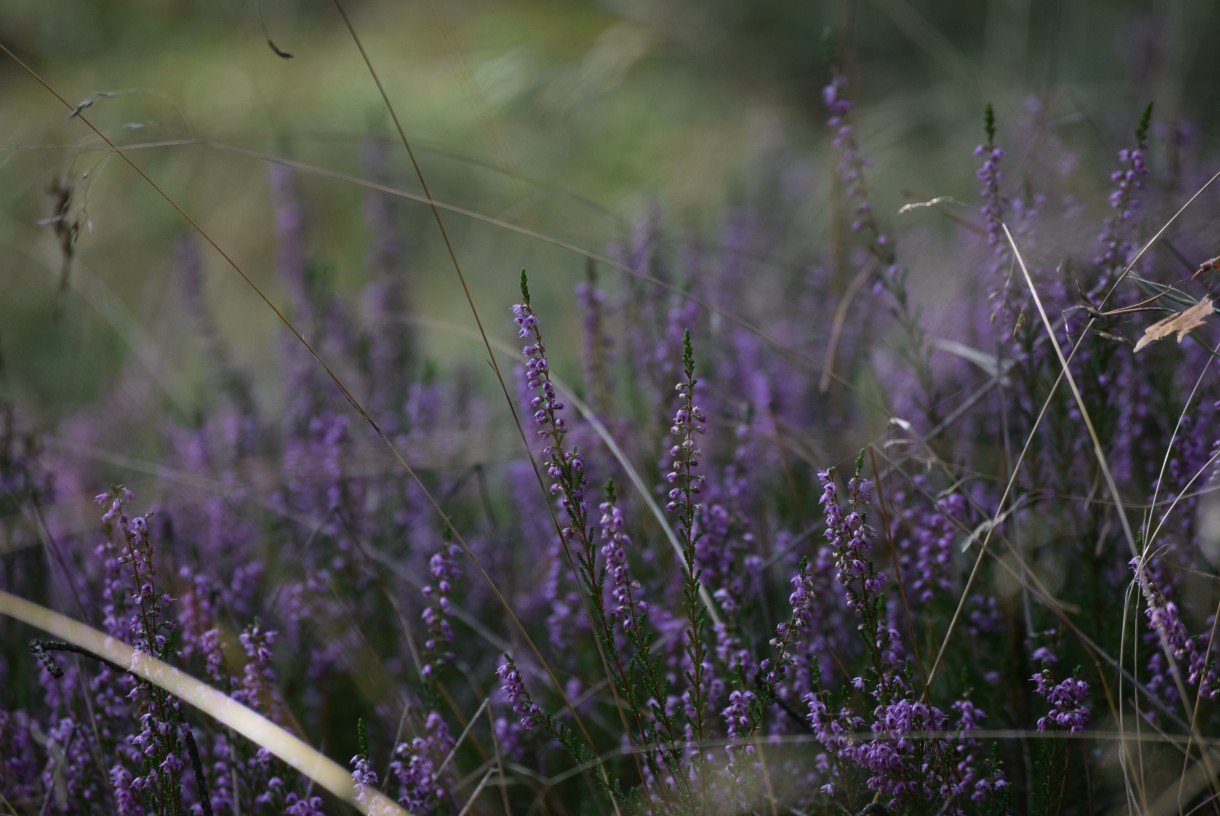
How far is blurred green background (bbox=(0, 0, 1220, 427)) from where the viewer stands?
473 cm

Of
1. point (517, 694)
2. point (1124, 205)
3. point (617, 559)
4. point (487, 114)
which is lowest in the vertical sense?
point (517, 694)

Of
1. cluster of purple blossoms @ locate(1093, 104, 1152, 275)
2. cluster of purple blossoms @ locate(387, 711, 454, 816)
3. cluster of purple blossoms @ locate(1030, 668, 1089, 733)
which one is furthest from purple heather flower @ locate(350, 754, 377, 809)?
cluster of purple blossoms @ locate(1093, 104, 1152, 275)

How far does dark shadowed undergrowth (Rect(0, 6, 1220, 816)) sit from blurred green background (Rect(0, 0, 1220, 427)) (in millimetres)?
1337

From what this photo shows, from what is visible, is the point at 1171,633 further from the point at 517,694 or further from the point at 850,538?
the point at 517,694

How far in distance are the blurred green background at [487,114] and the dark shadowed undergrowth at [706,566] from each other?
134cm

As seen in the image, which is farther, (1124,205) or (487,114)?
(487,114)

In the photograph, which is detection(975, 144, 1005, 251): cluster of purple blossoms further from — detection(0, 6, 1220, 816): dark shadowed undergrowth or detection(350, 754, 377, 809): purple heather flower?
detection(350, 754, 377, 809): purple heather flower

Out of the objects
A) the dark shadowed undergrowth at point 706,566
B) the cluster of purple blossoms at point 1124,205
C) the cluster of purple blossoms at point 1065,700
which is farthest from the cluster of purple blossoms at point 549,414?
the cluster of purple blossoms at point 1124,205

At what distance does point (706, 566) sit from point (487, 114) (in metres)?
2.99

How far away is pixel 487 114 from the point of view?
14.6ft

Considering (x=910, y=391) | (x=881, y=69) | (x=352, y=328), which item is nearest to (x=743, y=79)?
(x=881, y=69)

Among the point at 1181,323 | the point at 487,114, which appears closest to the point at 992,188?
the point at 1181,323

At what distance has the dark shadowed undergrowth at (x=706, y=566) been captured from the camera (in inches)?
58.5

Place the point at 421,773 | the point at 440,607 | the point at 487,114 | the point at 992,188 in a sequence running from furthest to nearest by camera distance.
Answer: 1. the point at 487,114
2. the point at 992,188
3. the point at 440,607
4. the point at 421,773
